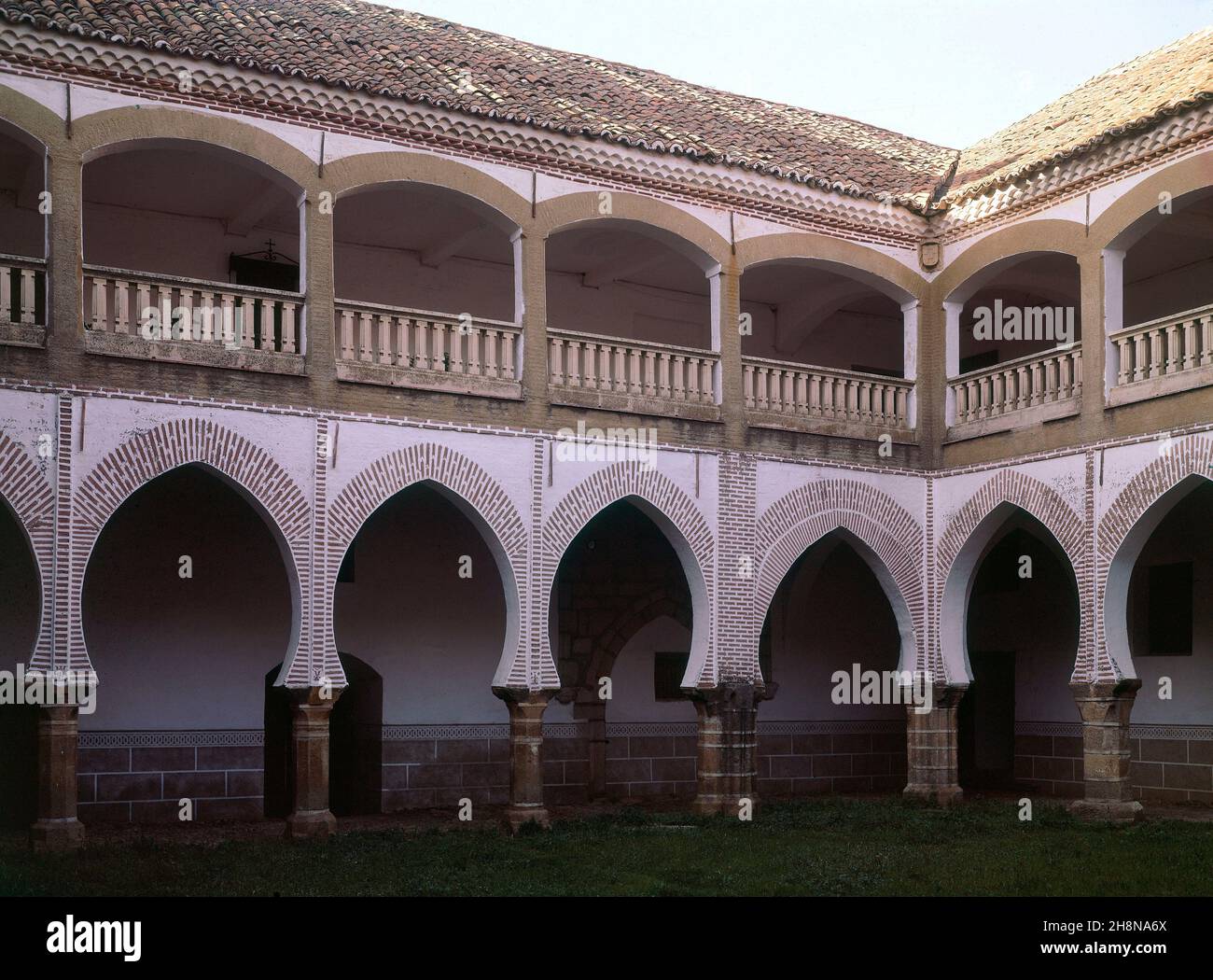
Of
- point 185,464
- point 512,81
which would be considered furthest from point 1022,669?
point 185,464

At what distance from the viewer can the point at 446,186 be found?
14828 mm

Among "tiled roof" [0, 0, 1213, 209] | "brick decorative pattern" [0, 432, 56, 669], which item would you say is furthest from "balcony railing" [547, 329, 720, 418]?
"brick decorative pattern" [0, 432, 56, 669]

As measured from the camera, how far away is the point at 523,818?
14.6 meters

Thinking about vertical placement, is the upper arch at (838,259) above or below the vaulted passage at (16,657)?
above

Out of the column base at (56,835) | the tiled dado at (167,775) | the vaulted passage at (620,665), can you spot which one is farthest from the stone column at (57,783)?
the vaulted passage at (620,665)

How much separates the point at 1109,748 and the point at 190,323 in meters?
9.39

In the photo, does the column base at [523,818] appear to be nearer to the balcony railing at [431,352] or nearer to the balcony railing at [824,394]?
the balcony railing at [431,352]

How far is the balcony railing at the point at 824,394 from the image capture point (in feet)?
55.0

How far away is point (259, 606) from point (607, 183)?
5.60m

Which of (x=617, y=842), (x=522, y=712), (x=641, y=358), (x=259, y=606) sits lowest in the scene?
(x=617, y=842)

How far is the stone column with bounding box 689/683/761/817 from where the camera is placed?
1588cm

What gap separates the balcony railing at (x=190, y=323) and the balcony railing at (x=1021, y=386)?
7.43 meters

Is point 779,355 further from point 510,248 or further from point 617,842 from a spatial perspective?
point 617,842
